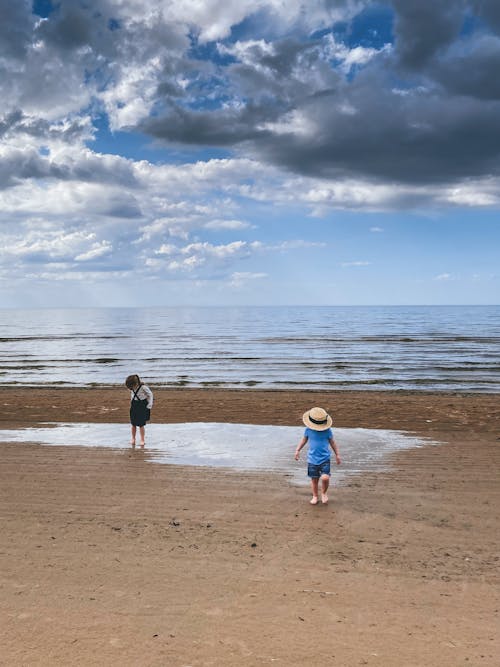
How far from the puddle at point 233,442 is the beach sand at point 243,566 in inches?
27.8

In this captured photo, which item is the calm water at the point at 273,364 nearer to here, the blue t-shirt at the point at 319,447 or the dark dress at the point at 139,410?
the dark dress at the point at 139,410

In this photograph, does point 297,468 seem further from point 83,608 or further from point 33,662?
point 33,662

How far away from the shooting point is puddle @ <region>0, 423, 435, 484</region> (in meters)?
10.4

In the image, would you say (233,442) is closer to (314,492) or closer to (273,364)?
(314,492)

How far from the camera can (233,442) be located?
40.9 feet

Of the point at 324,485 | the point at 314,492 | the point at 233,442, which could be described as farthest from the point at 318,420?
the point at 233,442

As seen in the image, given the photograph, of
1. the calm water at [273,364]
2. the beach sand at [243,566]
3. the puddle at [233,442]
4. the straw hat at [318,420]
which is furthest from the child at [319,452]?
the calm water at [273,364]

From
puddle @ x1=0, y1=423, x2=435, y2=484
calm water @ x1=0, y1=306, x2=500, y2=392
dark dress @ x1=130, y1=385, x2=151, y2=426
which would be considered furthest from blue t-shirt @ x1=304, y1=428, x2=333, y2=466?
calm water @ x1=0, y1=306, x2=500, y2=392

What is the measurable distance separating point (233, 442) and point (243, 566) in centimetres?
671

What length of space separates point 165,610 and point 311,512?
3.10 m

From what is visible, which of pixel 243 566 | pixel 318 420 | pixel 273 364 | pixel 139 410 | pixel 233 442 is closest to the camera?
pixel 243 566

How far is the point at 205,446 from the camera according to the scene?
39.4ft

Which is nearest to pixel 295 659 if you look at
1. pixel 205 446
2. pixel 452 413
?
pixel 205 446

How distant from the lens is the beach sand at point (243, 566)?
438 centimetres
